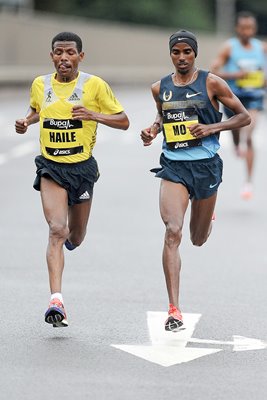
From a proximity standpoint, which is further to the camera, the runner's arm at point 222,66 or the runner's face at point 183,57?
the runner's arm at point 222,66

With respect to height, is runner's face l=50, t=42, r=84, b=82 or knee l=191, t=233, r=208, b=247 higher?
runner's face l=50, t=42, r=84, b=82

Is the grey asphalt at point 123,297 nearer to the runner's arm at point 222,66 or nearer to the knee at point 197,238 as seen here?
the knee at point 197,238

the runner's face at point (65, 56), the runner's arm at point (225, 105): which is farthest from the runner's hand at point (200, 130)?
the runner's face at point (65, 56)

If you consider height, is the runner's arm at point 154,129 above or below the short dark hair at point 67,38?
below

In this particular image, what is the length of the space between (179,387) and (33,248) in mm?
6057

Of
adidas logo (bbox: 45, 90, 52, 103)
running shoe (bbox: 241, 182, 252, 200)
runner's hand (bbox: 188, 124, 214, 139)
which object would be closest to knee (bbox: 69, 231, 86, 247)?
adidas logo (bbox: 45, 90, 52, 103)

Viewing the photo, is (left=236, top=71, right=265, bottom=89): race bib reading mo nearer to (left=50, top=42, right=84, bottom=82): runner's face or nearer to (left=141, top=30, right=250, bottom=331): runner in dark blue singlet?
(left=141, top=30, right=250, bottom=331): runner in dark blue singlet

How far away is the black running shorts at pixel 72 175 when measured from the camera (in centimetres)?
929

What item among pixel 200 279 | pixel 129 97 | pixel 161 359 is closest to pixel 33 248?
pixel 200 279

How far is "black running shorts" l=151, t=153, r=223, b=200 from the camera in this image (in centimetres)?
939

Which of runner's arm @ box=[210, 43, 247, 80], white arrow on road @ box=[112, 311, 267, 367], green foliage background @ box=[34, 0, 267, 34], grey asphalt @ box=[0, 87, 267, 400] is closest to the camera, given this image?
grey asphalt @ box=[0, 87, 267, 400]

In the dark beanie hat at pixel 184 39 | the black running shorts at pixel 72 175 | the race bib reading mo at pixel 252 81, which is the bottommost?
the black running shorts at pixel 72 175

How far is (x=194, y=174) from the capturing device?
370 inches

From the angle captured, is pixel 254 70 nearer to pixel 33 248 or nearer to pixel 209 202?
pixel 33 248
